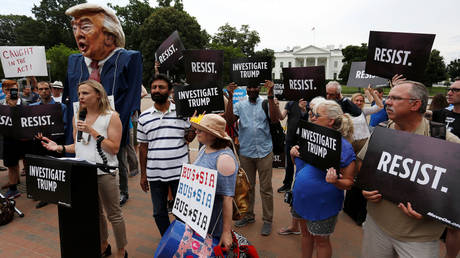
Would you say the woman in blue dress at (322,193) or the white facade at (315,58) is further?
the white facade at (315,58)

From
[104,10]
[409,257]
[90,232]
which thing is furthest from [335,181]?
[104,10]

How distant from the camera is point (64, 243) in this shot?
242cm

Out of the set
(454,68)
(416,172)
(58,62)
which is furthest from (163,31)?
(454,68)

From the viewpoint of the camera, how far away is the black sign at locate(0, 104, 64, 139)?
400 cm

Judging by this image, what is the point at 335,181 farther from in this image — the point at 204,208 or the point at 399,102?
the point at 204,208

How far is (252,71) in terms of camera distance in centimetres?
416

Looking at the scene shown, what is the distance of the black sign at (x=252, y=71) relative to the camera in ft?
13.4

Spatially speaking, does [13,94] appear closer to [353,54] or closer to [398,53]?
[398,53]

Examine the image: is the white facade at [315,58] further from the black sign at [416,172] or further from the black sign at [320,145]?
the black sign at [416,172]

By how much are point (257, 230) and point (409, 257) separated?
2300mm

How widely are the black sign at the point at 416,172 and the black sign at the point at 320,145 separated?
8.4 inches

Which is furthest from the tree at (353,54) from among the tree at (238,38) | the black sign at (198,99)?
the black sign at (198,99)

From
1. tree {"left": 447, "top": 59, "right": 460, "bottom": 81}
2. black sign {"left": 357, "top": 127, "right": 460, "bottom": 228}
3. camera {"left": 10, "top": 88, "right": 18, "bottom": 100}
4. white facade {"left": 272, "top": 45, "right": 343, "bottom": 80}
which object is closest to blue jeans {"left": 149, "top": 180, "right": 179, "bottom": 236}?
black sign {"left": 357, "top": 127, "right": 460, "bottom": 228}

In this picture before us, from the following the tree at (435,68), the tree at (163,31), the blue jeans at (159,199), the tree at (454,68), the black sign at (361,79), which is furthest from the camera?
the tree at (454,68)
